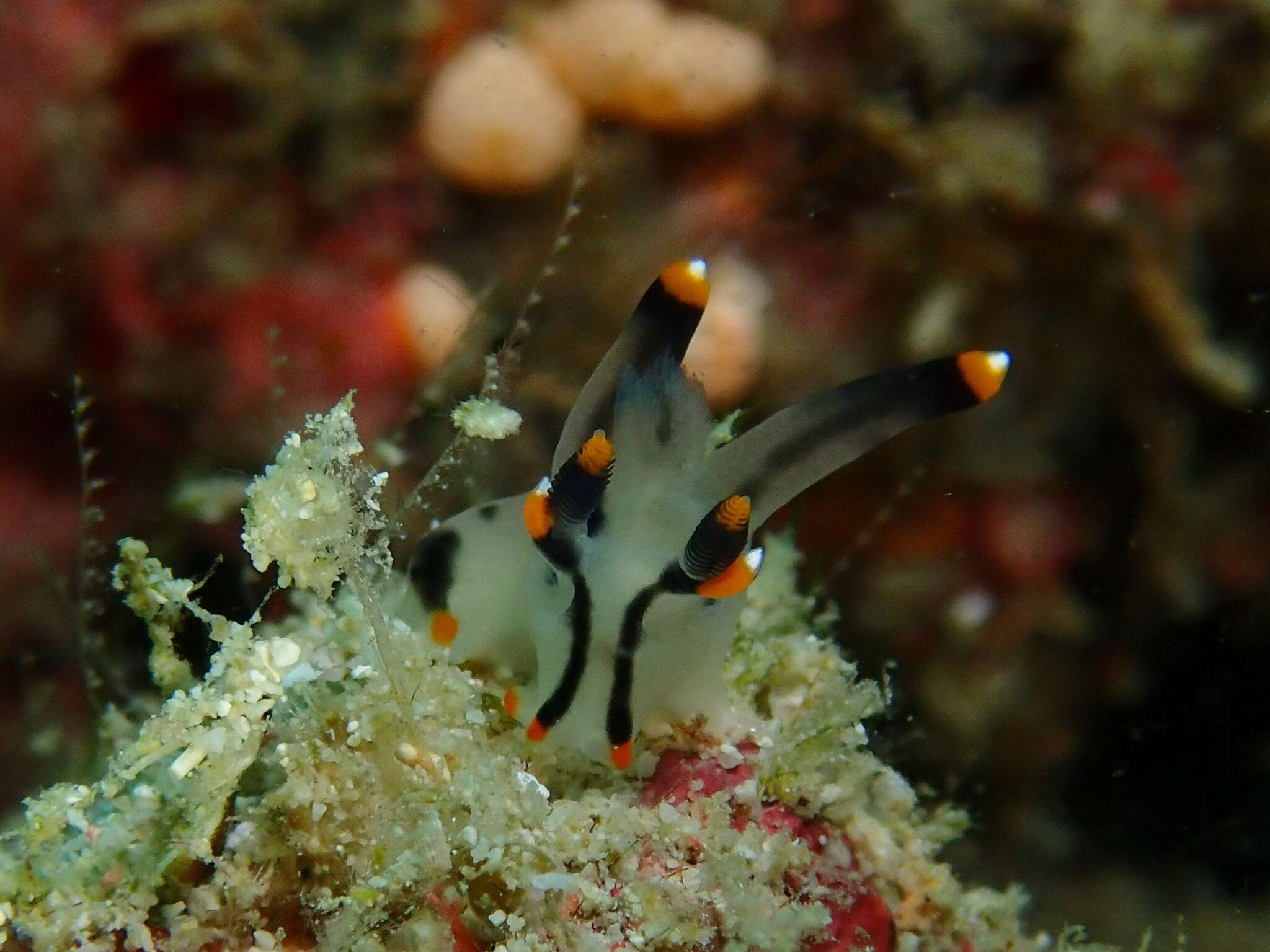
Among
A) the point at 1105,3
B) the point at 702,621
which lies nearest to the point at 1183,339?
the point at 1105,3

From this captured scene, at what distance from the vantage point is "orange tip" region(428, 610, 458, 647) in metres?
1.76

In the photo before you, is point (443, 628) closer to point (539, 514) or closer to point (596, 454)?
point (539, 514)

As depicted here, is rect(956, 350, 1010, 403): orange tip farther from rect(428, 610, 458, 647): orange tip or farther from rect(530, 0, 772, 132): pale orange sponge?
rect(530, 0, 772, 132): pale orange sponge

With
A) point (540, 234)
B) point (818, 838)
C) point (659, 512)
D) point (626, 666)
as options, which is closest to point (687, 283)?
point (659, 512)

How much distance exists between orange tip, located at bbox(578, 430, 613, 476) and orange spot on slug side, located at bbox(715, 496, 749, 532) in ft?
0.61

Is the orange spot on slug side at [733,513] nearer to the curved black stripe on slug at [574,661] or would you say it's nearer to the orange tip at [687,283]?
the curved black stripe on slug at [574,661]

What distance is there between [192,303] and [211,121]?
0.51 metres

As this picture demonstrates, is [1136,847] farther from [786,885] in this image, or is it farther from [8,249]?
[8,249]

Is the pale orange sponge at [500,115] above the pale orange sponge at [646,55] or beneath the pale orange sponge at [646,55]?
beneath

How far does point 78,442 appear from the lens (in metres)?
2.74

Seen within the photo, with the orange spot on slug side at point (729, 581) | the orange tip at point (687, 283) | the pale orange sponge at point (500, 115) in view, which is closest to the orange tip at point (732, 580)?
the orange spot on slug side at point (729, 581)

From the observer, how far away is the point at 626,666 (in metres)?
1.56

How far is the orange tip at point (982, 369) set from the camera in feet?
5.12

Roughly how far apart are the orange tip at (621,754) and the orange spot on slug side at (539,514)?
390 mm
